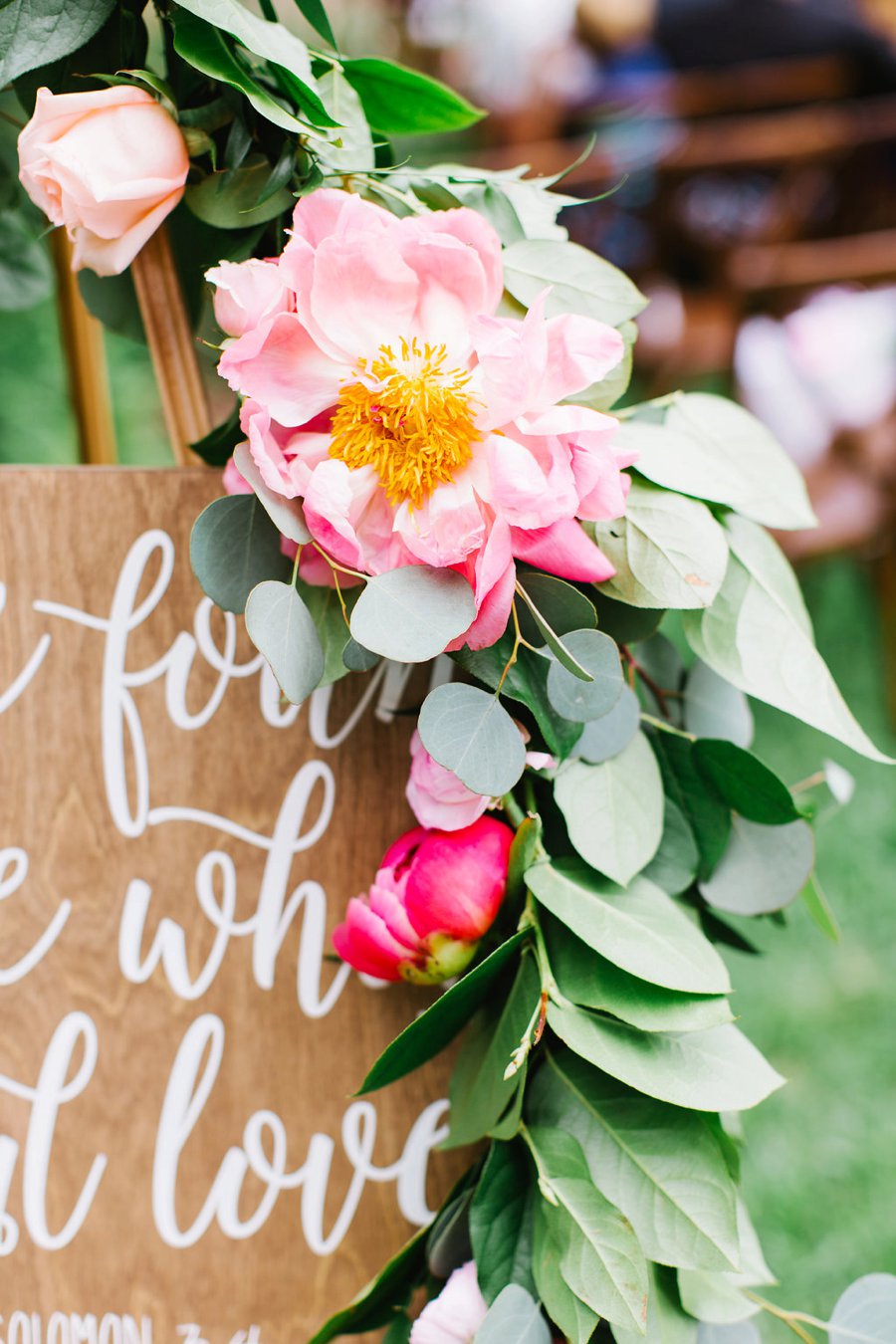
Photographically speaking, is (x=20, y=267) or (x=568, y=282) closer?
(x=568, y=282)

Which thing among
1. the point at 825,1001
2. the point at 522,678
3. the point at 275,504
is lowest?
the point at 825,1001

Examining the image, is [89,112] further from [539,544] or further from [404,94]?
[539,544]

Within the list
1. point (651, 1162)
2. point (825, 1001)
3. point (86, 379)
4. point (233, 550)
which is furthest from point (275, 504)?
point (825, 1001)

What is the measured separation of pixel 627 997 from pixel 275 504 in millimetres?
318

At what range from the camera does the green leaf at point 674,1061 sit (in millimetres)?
556

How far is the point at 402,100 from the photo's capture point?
2.18 feet

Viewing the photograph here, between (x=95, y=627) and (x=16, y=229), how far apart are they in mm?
494

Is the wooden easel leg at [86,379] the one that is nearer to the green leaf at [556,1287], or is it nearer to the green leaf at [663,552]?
the green leaf at [663,552]

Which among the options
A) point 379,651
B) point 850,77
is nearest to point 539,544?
point 379,651

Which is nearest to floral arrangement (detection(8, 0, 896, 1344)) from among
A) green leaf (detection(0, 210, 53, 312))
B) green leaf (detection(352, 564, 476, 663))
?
green leaf (detection(352, 564, 476, 663))

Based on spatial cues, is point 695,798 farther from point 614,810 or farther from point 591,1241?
point 591,1241

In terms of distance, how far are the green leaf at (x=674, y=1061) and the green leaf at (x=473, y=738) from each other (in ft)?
0.46

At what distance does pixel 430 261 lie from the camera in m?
0.54

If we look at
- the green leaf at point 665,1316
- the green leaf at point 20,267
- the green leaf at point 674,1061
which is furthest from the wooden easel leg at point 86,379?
the green leaf at point 665,1316
